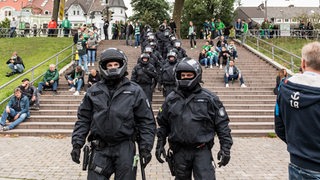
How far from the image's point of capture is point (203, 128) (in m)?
4.24

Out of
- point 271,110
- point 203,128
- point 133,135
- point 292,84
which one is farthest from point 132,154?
point 271,110

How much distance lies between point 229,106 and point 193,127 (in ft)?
29.4

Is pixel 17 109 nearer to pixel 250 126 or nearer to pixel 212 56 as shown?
pixel 250 126

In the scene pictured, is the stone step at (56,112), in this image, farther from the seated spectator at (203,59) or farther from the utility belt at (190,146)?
the utility belt at (190,146)

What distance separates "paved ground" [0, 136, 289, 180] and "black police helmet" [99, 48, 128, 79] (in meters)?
2.92

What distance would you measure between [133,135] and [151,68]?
6.49 metres

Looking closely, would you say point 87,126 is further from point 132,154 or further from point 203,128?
point 203,128

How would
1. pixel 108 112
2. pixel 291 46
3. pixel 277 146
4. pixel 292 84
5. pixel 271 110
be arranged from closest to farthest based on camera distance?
1. pixel 292 84
2. pixel 108 112
3. pixel 277 146
4. pixel 271 110
5. pixel 291 46

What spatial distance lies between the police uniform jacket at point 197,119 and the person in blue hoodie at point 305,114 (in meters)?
1.30

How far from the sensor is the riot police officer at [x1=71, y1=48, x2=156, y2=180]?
13.1ft

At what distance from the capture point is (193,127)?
4184 millimetres

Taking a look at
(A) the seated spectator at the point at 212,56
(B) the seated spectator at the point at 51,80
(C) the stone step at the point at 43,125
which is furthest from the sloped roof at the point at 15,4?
(C) the stone step at the point at 43,125

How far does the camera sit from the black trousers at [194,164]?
13.6 ft

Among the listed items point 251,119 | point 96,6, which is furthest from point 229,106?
point 96,6
